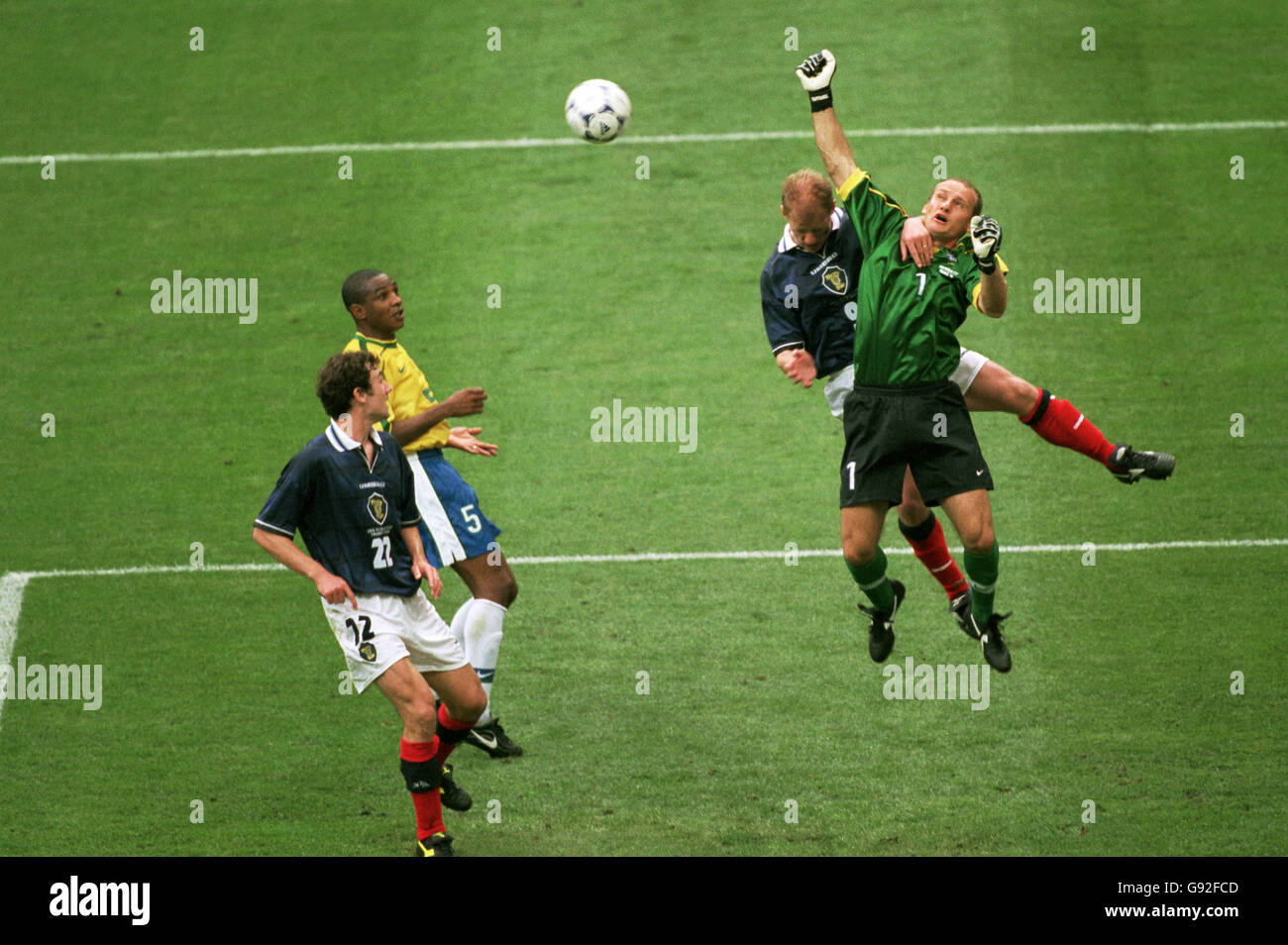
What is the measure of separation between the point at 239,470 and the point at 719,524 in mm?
3962

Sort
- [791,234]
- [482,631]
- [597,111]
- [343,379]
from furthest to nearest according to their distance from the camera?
[597,111] < [482,631] < [791,234] < [343,379]

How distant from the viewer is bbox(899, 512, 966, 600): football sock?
9180 millimetres

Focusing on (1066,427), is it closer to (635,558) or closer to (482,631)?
(482,631)

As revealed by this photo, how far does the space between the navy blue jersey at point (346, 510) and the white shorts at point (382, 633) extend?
0.26ft

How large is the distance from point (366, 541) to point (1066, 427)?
3.93 meters

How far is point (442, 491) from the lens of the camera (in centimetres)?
918

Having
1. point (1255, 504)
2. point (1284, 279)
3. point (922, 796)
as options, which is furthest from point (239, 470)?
point (1284, 279)

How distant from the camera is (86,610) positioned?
1123 centimetres

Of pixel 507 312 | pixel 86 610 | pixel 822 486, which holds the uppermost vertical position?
pixel 507 312

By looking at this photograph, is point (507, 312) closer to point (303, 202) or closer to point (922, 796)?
point (303, 202)

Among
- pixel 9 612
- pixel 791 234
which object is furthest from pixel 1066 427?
pixel 9 612

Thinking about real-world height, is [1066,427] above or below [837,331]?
below

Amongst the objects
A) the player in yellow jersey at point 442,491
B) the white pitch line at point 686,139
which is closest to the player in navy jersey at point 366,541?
the player in yellow jersey at point 442,491

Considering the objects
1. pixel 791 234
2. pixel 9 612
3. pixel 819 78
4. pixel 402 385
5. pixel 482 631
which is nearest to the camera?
pixel 819 78
